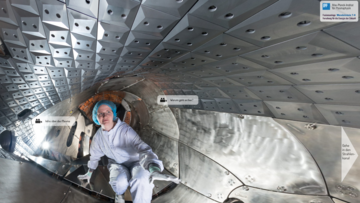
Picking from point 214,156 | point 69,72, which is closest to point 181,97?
point 214,156

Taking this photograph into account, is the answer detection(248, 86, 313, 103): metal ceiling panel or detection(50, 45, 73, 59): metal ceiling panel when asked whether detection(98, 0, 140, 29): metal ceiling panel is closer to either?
detection(50, 45, 73, 59): metal ceiling panel

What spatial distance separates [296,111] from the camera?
6.68 feet

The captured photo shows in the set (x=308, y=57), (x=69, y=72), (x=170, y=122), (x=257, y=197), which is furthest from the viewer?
(x=170, y=122)

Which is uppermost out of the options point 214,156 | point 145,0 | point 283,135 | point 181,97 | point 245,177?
point 145,0

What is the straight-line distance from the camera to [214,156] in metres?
3.26

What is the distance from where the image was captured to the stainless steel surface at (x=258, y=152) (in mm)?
2223

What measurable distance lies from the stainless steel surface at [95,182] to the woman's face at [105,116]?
1.20 meters

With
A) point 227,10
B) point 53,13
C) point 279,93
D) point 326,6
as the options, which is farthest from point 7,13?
point 279,93

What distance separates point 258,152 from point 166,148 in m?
2.27

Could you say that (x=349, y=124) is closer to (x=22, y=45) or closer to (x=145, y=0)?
(x=145, y=0)

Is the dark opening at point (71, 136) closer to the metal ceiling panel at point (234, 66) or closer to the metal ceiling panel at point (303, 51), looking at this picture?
the metal ceiling panel at point (234, 66)

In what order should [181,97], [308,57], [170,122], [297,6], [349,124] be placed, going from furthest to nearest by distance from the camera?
[170,122] < [181,97] < [349,124] < [308,57] < [297,6]

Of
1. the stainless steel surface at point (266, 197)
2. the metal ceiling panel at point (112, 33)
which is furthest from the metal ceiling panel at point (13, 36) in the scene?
the stainless steel surface at point (266, 197)

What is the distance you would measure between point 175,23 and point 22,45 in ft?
4.43
